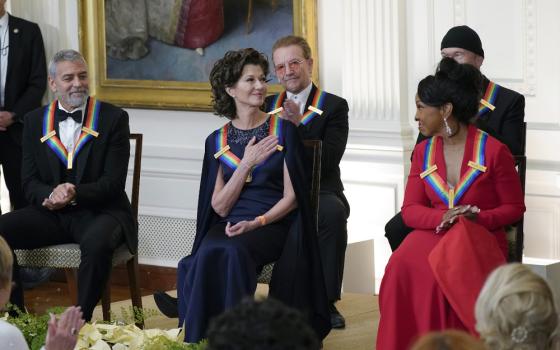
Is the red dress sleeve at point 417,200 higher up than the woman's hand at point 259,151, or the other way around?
the woman's hand at point 259,151

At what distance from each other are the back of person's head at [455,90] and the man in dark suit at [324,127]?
98cm

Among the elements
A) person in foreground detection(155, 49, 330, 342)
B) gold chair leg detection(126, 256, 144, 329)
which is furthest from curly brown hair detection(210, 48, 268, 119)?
gold chair leg detection(126, 256, 144, 329)

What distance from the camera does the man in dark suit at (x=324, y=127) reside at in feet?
17.8

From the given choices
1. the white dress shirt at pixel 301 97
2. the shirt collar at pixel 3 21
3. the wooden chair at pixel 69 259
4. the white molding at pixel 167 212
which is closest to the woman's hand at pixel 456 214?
the white dress shirt at pixel 301 97

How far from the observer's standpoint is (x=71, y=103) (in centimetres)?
550

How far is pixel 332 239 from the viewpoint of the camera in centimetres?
544

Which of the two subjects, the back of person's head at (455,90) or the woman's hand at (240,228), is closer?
the back of person's head at (455,90)

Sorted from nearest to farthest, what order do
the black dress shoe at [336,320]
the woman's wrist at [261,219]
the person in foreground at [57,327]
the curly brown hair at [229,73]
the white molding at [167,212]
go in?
1. the person in foreground at [57,327]
2. the woman's wrist at [261,219]
3. the curly brown hair at [229,73]
4. the black dress shoe at [336,320]
5. the white molding at [167,212]

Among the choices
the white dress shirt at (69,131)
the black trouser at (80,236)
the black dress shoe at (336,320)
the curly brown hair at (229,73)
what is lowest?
the black dress shoe at (336,320)

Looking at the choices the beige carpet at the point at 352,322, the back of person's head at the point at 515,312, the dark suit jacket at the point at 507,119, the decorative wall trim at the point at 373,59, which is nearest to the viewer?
the back of person's head at the point at 515,312

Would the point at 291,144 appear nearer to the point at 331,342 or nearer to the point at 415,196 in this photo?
the point at 415,196

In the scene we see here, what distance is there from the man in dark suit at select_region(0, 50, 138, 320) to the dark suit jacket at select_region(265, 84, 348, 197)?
2.67 ft

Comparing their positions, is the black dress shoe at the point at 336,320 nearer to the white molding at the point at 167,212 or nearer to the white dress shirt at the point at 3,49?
the white molding at the point at 167,212

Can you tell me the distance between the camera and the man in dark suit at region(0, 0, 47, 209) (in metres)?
6.97
